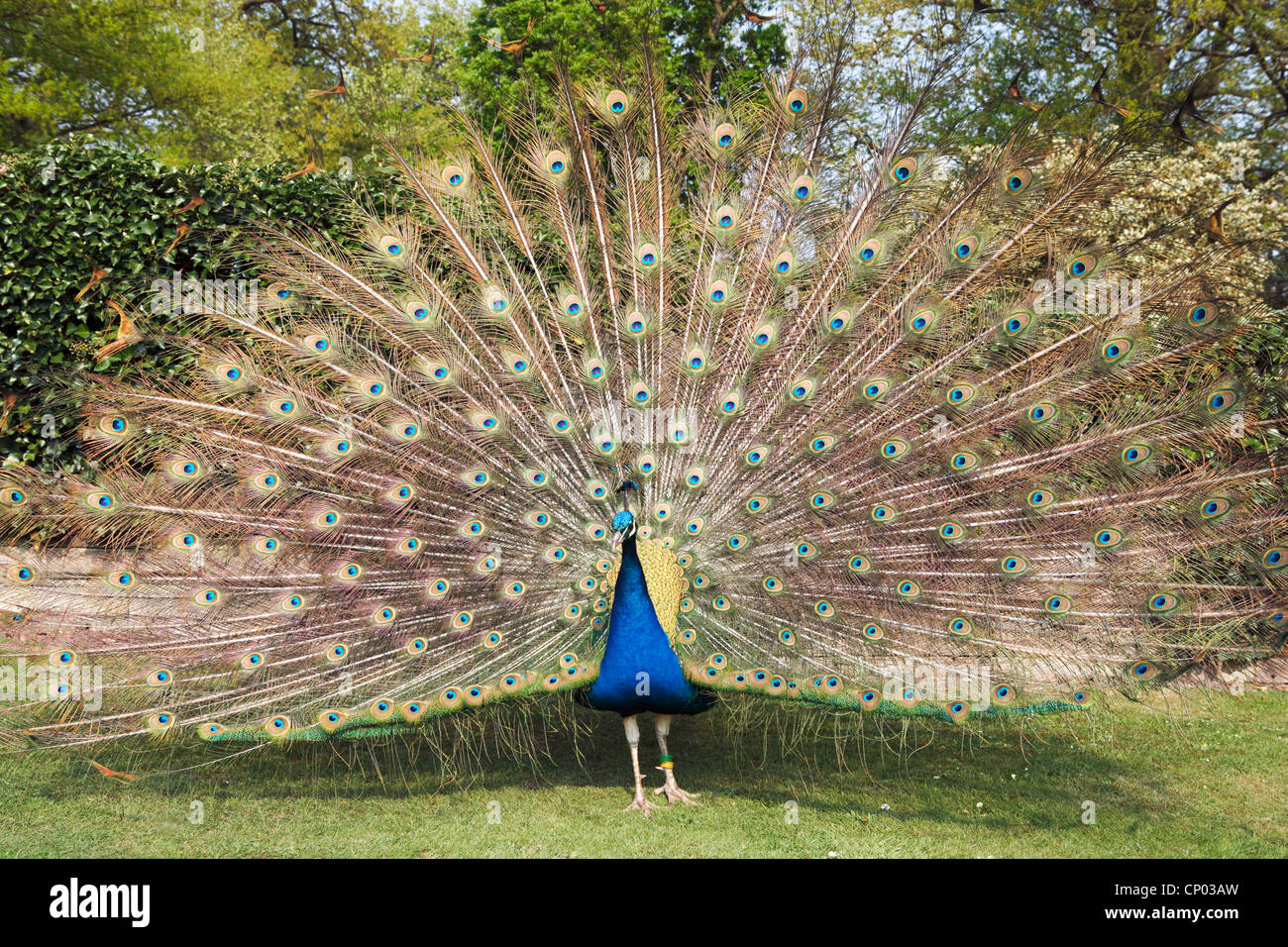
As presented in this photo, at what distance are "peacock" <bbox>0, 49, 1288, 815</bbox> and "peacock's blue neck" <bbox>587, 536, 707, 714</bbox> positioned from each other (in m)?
0.02

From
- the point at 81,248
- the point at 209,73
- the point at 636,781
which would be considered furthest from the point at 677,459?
the point at 209,73

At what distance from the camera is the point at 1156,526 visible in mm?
3990

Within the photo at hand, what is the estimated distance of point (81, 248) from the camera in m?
6.76

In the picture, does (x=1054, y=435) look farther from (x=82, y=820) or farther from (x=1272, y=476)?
(x=82, y=820)

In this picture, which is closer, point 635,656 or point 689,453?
point 635,656

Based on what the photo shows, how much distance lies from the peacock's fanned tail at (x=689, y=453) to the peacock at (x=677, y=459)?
2cm

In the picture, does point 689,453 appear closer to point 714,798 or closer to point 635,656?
point 635,656

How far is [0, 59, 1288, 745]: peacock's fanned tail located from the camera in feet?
13.2

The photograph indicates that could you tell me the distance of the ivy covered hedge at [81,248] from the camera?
6582 millimetres

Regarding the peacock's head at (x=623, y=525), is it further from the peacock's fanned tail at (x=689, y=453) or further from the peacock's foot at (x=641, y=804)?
the peacock's foot at (x=641, y=804)

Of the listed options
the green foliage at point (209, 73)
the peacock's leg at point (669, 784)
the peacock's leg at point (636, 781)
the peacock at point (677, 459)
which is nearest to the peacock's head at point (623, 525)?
the peacock at point (677, 459)

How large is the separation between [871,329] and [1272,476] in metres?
1.81

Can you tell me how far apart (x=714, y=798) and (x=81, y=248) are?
602cm

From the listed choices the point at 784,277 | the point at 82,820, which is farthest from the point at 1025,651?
the point at 82,820
